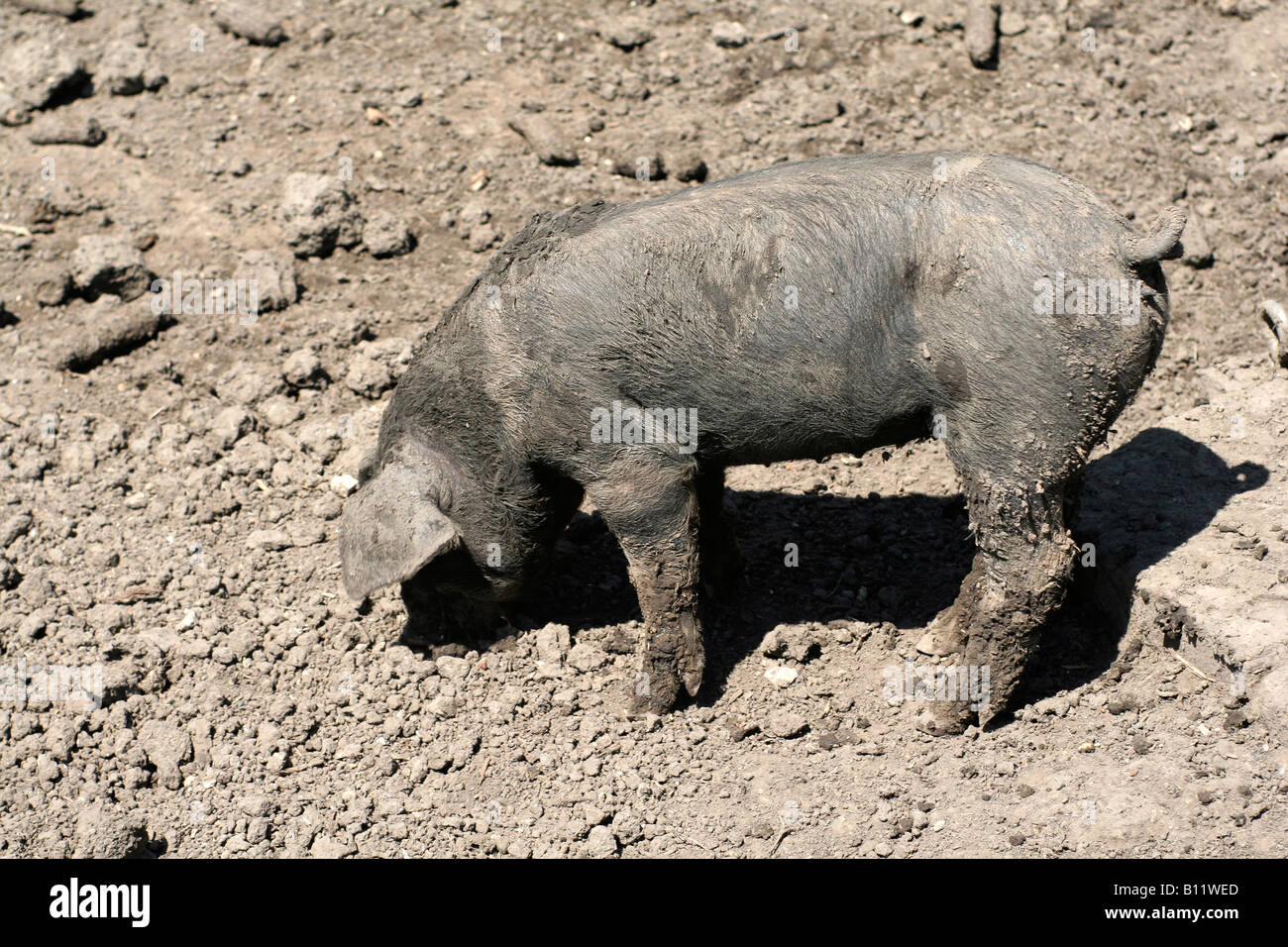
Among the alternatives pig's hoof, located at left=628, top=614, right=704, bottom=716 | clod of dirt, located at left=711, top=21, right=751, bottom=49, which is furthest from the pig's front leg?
clod of dirt, located at left=711, top=21, right=751, bottom=49

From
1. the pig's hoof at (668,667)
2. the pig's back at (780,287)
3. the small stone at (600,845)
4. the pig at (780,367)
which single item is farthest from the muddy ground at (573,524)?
the pig's back at (780,287)

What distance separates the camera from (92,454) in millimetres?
7312

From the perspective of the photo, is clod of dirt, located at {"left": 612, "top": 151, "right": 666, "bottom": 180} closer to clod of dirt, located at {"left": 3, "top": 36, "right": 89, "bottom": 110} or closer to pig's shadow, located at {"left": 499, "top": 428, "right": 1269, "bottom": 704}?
pig's shadow, located at {"left": 499, "top": 428, "right": 1269, "bottom": 704}

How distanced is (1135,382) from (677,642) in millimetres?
2297

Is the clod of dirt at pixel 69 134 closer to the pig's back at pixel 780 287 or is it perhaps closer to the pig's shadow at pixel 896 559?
the pig's shadow at pixel 896 559

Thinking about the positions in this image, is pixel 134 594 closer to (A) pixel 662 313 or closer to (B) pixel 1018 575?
(A) pixel 662 313

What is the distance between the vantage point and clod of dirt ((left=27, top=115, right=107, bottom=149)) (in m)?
9.03

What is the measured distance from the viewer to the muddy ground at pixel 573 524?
18.8ft

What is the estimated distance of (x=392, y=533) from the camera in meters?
5.79

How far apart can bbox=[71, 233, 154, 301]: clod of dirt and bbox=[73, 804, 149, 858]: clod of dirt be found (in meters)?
3.70

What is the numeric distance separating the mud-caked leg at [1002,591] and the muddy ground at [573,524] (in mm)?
219

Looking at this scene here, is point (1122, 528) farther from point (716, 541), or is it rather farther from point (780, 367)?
point (780, 367)
